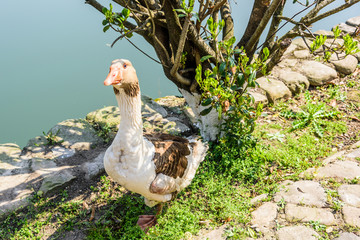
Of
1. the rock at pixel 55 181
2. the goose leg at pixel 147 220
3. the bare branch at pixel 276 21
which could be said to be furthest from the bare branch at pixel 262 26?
the rock at pixel 55 181

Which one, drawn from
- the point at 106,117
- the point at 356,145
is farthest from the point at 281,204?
the point at 106,117

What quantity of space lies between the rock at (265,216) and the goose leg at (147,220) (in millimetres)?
1113

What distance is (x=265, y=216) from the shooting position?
306cm

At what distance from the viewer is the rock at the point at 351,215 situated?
8.99 feet

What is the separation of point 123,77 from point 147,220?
1777 mm

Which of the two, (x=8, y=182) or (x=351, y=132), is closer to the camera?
(x=8, y=182)

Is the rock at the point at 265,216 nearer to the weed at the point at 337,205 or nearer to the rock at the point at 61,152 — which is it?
the weed at the point at 337,205

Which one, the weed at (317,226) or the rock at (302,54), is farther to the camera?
the rock at (302,54)

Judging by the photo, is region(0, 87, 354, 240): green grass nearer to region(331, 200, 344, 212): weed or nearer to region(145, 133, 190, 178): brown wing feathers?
region(331, 200, 344, 212): weed

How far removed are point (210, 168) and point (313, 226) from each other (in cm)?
150

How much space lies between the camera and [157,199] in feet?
9.96

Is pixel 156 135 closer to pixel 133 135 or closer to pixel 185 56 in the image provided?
pixel 133 135

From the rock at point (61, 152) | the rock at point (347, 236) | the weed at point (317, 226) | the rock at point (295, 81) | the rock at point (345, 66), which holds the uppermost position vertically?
the rock at point (345, 66)

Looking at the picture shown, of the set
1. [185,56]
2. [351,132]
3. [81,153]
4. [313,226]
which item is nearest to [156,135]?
[185,56]
